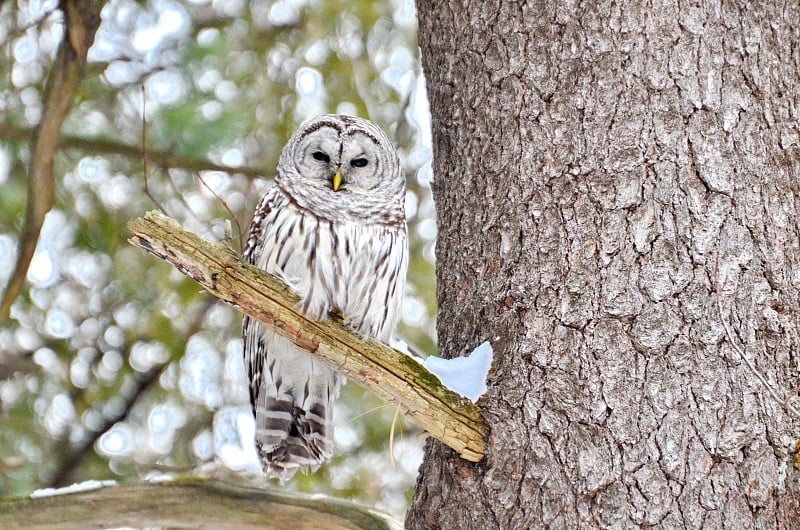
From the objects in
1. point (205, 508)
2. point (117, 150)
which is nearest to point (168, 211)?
point (117, 150)

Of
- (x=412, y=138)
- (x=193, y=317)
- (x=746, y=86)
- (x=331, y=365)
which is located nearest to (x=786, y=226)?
(x=746, y=86)

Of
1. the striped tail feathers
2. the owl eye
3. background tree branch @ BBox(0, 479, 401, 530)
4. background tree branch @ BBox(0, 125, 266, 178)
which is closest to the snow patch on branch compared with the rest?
background tree branch @ BBox(0, 479, 401, 530)

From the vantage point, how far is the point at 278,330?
2143 mm

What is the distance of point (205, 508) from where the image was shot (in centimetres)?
217

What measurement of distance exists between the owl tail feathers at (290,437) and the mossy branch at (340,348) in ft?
3.26

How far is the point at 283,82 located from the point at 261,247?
1.76 metres

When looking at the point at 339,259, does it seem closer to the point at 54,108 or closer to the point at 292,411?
the point at 292,411

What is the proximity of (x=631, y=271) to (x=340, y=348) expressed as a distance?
2.21ft

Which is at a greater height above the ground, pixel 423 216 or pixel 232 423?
pixel 423 216

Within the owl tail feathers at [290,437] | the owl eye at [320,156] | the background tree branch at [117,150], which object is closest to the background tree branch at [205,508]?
the owl tail feathers at [290,437]

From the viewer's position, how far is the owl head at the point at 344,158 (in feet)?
10.5

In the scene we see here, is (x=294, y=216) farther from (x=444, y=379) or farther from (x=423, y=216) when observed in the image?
(x=423, y=216)

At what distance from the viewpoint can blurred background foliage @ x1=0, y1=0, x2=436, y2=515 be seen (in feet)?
12.1

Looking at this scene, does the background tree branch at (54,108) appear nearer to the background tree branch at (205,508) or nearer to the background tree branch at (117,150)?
the background tree branch at (117,150)
